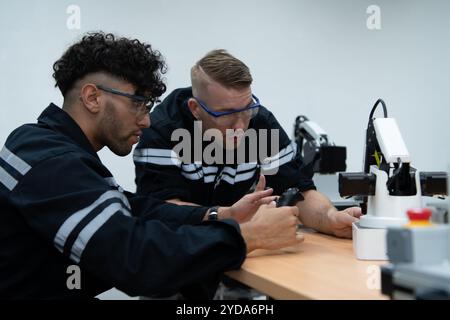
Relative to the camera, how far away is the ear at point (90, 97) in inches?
59.9

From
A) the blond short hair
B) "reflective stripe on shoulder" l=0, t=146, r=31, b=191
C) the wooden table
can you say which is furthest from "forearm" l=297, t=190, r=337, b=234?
"reflective stripe on shoulder" l=0, t=146, r=31, b=191

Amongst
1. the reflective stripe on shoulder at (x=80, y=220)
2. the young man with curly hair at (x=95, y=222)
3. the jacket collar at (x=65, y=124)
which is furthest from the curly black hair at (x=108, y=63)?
the reflective stripe on shoulder at (x=80, y=220)

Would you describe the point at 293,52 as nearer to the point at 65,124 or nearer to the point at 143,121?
the point at 143,121

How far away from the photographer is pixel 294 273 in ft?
3.84

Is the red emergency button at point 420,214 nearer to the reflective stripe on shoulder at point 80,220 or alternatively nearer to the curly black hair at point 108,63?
the reflective stripe on shoulder at point 80,220

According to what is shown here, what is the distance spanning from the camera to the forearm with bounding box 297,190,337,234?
1.71 m

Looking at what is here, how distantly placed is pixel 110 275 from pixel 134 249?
75 mm

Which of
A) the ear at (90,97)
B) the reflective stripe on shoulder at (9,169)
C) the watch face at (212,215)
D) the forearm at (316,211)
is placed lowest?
the forearm at (316,211)

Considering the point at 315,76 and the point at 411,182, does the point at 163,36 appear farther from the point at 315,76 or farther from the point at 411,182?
the point at 411,182

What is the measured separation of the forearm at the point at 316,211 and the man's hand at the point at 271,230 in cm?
35

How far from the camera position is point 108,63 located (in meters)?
1.58

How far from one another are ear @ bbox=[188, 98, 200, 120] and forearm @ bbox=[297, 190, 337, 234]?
1.66 feet
